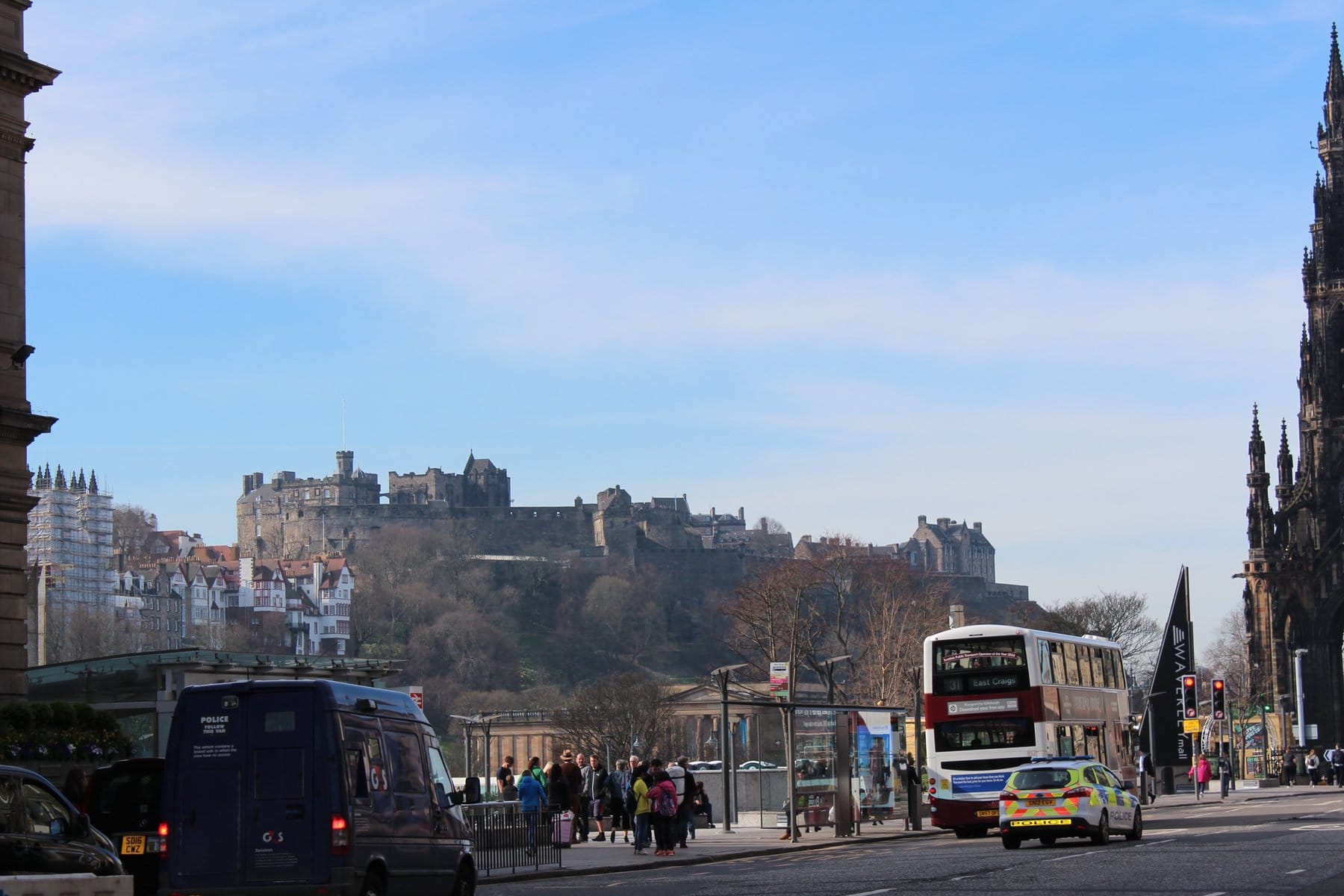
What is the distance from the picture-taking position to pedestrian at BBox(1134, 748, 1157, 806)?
Result: 52.8 meters

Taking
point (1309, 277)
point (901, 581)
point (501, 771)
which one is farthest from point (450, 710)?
point (501, 771)

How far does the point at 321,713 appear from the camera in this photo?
18.0 m

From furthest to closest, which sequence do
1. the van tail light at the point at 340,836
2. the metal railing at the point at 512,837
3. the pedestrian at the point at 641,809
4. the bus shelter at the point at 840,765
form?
the bus shelter at the point at 840,765
the pedestrian at the point at 641,809
the metal railing at the point at 512,837
the van tail light at the point at 340,836

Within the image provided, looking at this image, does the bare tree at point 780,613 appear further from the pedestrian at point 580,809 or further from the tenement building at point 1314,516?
the pedestrian at point 580,809

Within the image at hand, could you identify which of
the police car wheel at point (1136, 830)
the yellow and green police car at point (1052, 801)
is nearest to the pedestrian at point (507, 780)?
the yellow and green police car at point (1052, 801)

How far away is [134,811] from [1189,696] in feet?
148

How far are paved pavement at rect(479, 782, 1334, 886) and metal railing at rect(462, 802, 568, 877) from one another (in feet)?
0.64

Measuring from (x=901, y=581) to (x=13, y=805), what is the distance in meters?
91.2

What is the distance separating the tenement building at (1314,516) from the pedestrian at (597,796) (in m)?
50.7

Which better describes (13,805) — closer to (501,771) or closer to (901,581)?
(501,771)

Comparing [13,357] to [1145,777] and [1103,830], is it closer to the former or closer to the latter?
[1103,830]

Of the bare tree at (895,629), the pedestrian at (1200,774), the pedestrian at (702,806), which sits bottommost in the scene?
the pedestrian at (1200,774)

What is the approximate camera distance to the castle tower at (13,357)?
97.2 ft

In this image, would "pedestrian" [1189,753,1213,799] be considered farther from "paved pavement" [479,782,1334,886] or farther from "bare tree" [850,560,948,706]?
"bare tree" [850,560,948,706]
